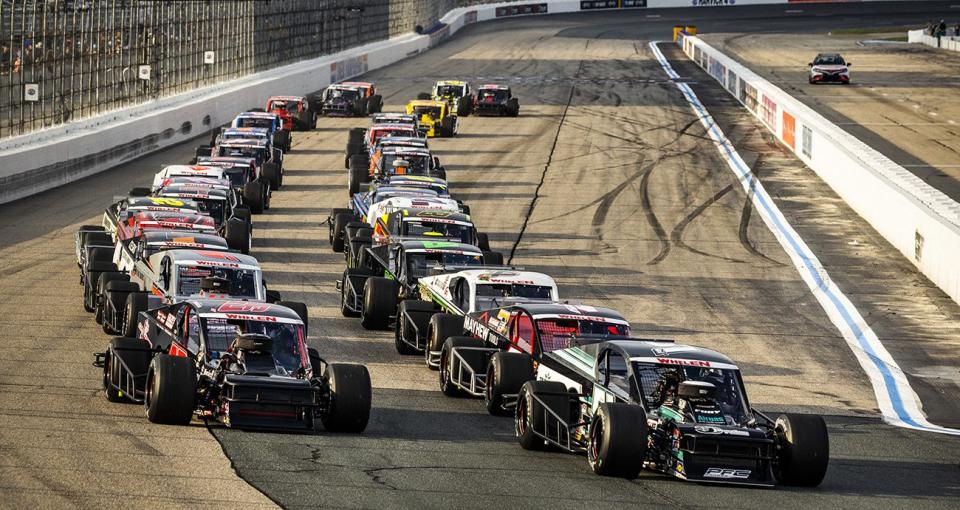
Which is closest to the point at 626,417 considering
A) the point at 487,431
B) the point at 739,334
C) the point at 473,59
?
the point at 487,431

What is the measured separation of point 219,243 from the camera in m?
25.5

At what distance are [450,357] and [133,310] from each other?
4411 millimetres

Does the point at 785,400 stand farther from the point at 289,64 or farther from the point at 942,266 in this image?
the point at 289,64

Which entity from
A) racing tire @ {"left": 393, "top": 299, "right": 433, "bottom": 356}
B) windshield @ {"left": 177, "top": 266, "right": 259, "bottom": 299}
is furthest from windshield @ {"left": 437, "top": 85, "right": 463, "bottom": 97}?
windshield @ {"left": 177, "top": 266, "right": 259, "bottom": 299}

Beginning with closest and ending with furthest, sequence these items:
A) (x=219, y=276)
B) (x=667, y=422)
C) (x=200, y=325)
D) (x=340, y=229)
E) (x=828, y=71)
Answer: (x=667, y=422), (x=200, y=325), (x=219, y=276), (x=340, y=229), (x=828, y=71)

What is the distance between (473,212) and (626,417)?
23.1 meters

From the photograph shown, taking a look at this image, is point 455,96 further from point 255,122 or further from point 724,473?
point 724,473

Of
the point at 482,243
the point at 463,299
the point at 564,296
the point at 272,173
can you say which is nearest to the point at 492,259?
the point at 564,296

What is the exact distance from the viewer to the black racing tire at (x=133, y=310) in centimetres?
2108

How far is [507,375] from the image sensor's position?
61.3ft

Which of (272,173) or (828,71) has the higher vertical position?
(828,71)

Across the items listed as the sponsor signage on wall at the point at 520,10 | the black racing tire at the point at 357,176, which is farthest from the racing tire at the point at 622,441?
the sponsor signage on wall at the point at 520,10

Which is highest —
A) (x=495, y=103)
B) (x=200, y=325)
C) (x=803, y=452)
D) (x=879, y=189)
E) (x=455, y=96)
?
(x=455, y=96)

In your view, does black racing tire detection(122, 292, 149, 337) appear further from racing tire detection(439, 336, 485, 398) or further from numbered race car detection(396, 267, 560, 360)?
racing tire detection(439, 336, 485, 398)
